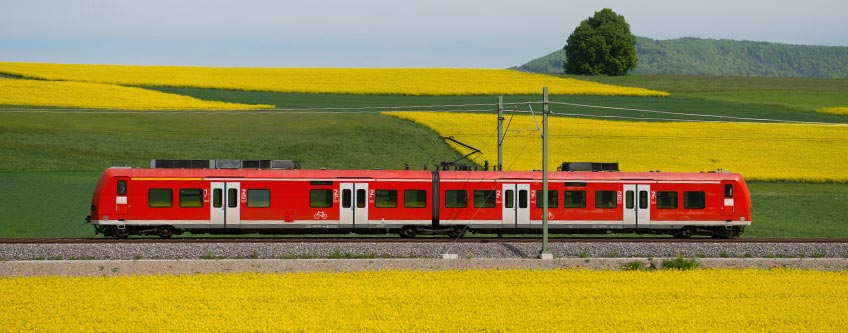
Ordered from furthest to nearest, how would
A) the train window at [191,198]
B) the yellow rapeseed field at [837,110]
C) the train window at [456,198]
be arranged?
the yellow rapeseed field at [837,110]
the train window at [456,198]
the train window at [191,198]

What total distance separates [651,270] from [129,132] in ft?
129

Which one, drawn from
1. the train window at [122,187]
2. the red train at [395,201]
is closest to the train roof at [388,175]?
the red train at [395,201]

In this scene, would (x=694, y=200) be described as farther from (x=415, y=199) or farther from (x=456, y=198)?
(x=415, y=199)

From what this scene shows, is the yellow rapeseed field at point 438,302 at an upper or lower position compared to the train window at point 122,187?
lower

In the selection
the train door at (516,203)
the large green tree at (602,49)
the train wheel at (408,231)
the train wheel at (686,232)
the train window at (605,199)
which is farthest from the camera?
the large green tree at (602,49)

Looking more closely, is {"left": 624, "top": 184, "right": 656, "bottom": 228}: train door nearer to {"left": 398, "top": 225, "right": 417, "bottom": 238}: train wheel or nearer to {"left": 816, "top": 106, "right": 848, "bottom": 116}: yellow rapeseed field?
{"left": 398, "top": 225, "right": 417, "bottom": 238}: train wheel

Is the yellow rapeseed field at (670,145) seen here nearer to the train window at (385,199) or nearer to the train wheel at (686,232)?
the train wheel at (686,232)

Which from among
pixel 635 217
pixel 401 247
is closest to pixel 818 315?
pixel 401 247

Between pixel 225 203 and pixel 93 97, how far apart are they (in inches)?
1558

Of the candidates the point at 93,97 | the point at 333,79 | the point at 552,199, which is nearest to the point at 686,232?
the point at 552,199

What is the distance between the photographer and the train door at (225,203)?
111ft

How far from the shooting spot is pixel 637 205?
3541 cm

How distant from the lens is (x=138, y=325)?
18.9 m

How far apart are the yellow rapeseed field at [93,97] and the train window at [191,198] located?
1325 inches
